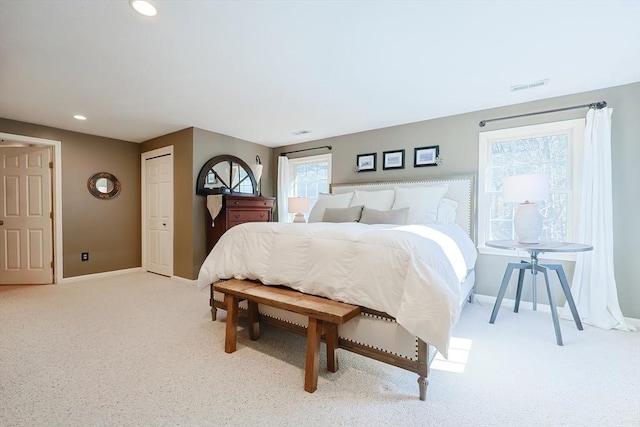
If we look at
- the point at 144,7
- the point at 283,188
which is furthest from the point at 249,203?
the point at 144,7

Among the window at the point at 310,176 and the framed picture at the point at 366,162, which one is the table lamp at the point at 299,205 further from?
the framed picture at the point at 366,162

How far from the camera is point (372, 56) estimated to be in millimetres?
2379

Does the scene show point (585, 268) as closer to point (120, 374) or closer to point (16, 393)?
point (120, 374)

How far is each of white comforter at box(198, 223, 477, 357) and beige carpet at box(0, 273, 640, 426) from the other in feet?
1.64

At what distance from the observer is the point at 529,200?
9.20 feet

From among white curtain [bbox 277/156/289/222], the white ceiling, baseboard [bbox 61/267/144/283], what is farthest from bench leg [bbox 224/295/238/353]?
baseboard [bbox 61/267/144/283]

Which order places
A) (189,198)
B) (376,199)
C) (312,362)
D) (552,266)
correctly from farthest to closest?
(189,198), (376,199), (552,266), (312,362)

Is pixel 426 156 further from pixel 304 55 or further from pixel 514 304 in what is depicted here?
pixel 304 55

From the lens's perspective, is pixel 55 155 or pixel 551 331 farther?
pixel 55 155

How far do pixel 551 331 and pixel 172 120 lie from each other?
492 cm

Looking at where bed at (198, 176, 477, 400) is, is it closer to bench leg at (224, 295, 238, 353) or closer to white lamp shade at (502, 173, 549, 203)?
bench leg at (224, 295, 238, 353)

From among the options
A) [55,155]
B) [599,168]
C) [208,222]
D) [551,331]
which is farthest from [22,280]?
[599,168]

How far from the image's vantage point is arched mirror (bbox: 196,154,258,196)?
14.6 feet

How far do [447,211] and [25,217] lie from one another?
19.1 ft
